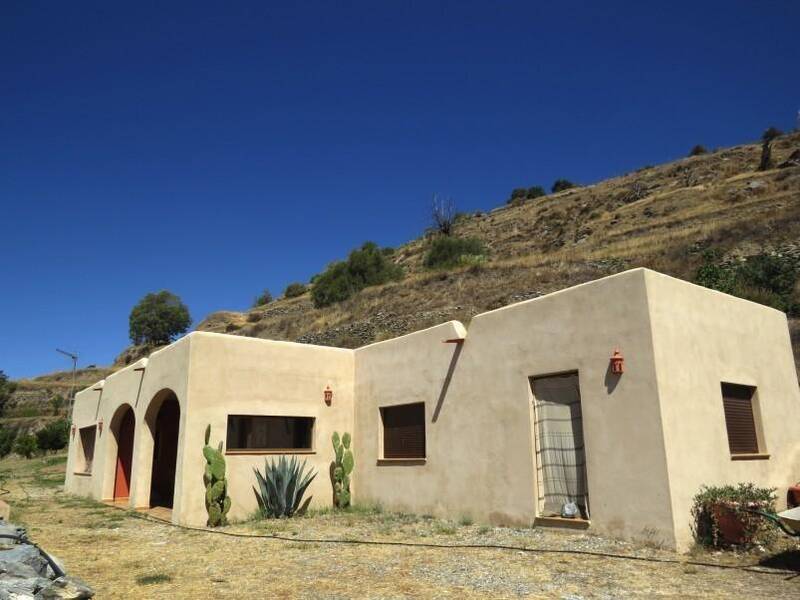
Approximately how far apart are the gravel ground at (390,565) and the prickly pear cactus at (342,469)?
2.33m

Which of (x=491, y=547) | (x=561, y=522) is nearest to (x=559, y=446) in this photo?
(x=561, y=522)

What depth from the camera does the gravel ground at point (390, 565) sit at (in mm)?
5828

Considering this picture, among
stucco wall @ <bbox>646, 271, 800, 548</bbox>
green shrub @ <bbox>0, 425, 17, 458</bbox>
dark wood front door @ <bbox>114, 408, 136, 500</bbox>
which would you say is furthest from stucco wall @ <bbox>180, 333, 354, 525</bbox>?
green shrub @ <bbox>0, 425, 17, 458</bbox>

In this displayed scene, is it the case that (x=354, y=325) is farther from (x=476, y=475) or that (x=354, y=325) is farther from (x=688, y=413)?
(x=688, y=413)

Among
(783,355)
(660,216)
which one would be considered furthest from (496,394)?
(660,216)

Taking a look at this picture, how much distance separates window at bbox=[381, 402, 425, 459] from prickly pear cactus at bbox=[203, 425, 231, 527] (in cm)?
343

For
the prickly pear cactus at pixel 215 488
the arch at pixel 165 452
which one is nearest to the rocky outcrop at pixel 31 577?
the prickly pear cactus at pixel 215 488

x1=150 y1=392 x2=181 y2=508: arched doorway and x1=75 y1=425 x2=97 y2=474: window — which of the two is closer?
x1=150 y1=392 x2=181 y2=508: arched doorway

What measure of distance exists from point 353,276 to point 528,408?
28.9 meters

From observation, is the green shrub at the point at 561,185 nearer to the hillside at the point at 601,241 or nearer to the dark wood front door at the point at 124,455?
the hillside at the point at 601,241

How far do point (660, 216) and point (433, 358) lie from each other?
91.0 ft

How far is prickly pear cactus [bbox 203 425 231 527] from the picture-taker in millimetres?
10766

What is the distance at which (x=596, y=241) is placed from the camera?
32.7 m

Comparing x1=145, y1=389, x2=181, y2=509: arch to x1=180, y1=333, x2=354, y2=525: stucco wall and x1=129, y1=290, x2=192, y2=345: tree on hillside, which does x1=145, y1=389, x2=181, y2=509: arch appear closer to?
x1=180, y1=333, x2=354, y2=525: stucco wall
